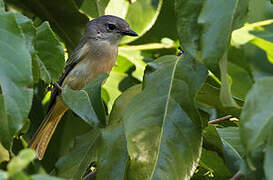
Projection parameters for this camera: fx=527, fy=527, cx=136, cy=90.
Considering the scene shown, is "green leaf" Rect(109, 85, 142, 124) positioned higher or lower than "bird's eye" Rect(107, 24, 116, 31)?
higher

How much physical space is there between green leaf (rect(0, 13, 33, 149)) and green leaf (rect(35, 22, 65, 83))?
0.37m

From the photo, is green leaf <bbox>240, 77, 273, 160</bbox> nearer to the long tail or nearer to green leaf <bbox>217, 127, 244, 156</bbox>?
green leaf <bbox>217, 127, 244, 156</bbox>

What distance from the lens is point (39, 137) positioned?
3.33 metres

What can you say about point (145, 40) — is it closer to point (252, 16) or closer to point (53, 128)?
point (53, 128)

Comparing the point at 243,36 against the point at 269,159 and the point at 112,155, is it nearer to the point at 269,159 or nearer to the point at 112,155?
the point at 112,155

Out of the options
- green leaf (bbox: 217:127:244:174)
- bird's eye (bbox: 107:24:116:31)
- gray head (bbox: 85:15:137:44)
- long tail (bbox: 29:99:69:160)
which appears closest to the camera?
green leaf (bbox: 217:127:244:174)

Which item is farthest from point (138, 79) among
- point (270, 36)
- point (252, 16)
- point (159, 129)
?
point (252, 16)

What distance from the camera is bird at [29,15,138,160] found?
371 cm

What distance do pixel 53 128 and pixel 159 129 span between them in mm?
1735

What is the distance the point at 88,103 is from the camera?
7.20ft

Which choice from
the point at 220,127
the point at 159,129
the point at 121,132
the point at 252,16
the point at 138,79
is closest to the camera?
the point at 159,129

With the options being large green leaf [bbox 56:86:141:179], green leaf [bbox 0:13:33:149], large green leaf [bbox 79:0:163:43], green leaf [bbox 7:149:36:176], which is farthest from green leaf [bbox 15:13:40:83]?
large green leaf [bbox 79:0:163:43]

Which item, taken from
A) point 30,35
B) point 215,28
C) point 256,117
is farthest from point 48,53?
point 256,117

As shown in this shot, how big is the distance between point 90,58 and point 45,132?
91 centimetres
